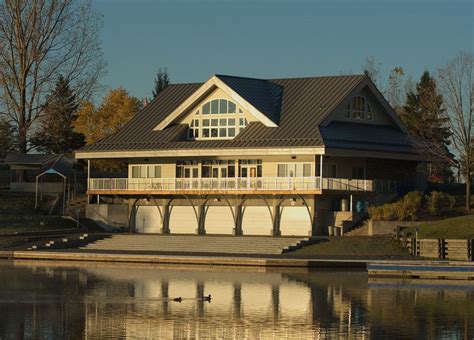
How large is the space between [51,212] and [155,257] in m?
20.2

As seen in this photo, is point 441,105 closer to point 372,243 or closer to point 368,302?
point 372,243

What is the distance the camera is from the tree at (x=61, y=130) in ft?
317

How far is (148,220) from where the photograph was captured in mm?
78875

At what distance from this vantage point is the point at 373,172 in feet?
251

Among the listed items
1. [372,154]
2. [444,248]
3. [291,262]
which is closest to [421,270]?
[444,248]

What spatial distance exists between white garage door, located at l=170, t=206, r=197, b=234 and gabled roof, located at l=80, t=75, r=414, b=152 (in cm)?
404

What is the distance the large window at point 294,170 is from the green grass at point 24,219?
13702mm

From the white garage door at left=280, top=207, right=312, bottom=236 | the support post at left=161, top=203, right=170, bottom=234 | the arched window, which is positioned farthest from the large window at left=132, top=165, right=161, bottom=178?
the white garage door at left=280, top=207, right=312, bottom=236

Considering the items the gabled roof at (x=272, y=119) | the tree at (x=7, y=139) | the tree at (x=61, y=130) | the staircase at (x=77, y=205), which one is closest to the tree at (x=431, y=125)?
the gabled roof at (x=272, y=119)

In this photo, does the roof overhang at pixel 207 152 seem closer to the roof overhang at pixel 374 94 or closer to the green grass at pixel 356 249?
the roof overhang at pixel 374 94

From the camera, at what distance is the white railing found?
233ft

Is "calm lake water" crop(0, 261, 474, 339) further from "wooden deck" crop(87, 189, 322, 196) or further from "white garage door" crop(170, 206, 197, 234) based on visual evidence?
"white garage door" crop(170, 206, 197, 234)

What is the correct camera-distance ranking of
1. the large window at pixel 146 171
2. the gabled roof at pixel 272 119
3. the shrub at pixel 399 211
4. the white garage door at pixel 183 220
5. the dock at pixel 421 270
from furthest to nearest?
1. the large window at pixel 146 171
2. the white garage door at pixel 183 220
3. the gabled roof at pixel 272 119
4. the shrub at pixel 399 211
5. the dock at pixel 421 270

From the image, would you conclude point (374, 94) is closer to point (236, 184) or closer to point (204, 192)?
point (236, 184)
